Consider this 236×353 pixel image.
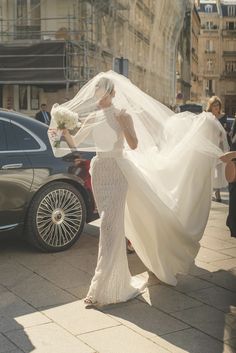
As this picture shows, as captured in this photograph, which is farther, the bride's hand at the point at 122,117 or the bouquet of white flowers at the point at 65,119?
the bouquet of white flowers at the point at 65,119

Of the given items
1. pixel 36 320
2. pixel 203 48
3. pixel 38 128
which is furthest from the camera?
pixel 203 48

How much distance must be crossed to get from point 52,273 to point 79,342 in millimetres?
1809

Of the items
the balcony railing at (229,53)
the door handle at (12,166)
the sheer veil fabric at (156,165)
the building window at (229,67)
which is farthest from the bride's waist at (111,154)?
the balcony railing at (229,53)

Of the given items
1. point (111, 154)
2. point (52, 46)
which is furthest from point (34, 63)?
point (111, 154)

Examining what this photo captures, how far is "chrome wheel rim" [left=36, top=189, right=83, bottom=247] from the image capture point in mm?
6912

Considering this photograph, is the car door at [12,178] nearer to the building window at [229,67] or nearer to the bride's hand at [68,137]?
the bride's hand at [68,137]

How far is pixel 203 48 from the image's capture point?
110m

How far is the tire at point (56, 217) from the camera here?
685 cm

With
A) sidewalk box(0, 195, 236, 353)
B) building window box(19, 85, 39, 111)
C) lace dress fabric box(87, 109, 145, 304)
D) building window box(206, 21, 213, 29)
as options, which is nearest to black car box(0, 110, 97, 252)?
sidewalk box(0, 195, 236, 353)

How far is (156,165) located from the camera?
6258 millimetres

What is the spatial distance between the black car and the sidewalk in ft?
0.94

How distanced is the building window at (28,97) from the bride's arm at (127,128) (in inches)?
779

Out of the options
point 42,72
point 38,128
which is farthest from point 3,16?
point 38,128

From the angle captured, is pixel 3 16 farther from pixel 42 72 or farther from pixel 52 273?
pixel 52 273
